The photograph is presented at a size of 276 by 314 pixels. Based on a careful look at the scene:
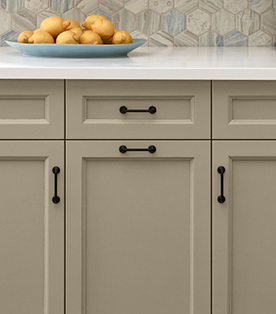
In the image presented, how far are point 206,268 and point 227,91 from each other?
0.47 m

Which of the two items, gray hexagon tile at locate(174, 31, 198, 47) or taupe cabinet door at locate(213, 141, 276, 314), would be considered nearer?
taupe cabinet door at locate(213, 141, 276, 314)

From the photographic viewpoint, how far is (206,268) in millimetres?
1290

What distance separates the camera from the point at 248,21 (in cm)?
200

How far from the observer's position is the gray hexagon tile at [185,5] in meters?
1.99

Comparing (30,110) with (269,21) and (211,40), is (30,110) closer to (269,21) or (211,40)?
(211,40)

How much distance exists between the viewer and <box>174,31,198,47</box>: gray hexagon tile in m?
2.01

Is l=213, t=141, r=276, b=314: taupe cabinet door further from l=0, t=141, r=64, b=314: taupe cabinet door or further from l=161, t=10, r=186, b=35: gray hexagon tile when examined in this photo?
l=161, t=10, r=186, b=35: gray hexagon tile

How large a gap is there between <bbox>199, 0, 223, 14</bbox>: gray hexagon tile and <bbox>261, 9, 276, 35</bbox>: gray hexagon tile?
185 millimetres

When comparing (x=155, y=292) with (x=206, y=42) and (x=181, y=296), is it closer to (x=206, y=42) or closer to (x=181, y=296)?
(x=181, y=296)

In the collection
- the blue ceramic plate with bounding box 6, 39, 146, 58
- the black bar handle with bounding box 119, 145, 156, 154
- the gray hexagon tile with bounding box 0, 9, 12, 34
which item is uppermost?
the gray hexagon tile with bounding box 0, 9, 12, 34

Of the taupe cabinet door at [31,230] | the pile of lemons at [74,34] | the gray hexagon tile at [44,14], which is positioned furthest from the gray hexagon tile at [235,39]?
the taupe cabinet door at [31,230]

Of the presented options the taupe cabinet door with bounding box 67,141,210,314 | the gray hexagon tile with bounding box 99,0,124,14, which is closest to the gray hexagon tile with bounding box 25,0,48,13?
the gray hexagon tile with bounding box 99,0,124,14

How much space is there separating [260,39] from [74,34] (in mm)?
871

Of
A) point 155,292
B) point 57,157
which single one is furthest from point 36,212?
point 155,292
